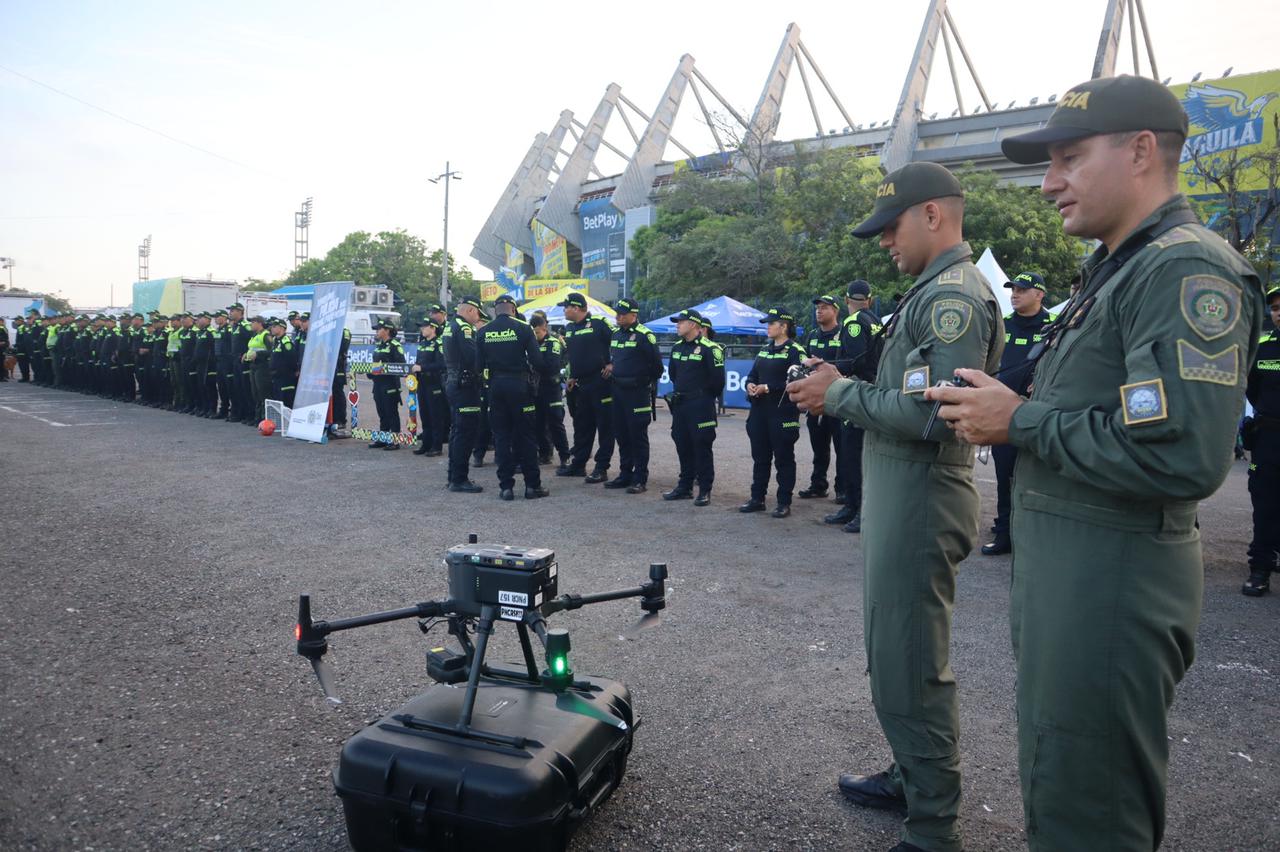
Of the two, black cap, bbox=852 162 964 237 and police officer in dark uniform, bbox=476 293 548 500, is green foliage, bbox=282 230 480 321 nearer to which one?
police officer in dark uniform, bbox=476 293 548 500

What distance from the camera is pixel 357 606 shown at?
502 cm

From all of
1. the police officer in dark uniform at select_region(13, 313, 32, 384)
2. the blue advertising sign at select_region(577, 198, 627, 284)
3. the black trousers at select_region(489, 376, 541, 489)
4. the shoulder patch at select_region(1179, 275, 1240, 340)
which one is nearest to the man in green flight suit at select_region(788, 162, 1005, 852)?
the shoulder patch at select_region(1179, 275, 1240, 340)

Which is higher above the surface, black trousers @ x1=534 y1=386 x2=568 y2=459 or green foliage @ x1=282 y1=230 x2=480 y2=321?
green foliage @ x1=282 y1=230 x2=480 y2=321

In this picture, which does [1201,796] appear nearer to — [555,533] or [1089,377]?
[1089,377]

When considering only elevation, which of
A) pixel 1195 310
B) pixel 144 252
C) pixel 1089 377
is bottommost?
pixel 1089 377

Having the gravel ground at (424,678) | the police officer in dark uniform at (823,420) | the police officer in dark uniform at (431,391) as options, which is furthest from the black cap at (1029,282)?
the police officer in dark uniform at (431,391)

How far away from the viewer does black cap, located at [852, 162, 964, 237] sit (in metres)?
2.60

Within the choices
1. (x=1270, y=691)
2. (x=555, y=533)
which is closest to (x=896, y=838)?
(x=1270, y=691)

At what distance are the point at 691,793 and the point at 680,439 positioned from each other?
6.27 meters

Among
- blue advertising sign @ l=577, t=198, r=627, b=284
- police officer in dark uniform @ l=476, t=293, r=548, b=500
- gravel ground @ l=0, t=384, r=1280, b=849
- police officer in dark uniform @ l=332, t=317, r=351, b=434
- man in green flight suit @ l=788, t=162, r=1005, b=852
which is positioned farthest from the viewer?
blue advertising sign @ l=577, t=198, r=627, b=284

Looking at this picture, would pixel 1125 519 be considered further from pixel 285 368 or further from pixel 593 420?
pixel 285 368

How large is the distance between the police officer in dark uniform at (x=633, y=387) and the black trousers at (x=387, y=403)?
4749mm

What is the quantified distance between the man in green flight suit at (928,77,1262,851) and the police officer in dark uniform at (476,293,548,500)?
23.8ft

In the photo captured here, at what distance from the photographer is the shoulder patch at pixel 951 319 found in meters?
2.43
